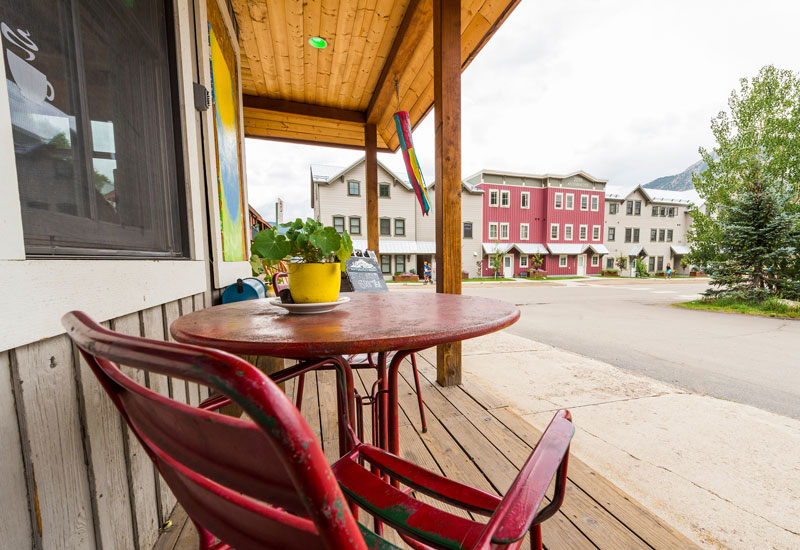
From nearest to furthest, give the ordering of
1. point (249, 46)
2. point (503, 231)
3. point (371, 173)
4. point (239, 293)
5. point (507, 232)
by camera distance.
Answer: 1. point (239, 293)
2. point (249, 46)
3. point (371, 173)
4. point (503, 231)
5. point (507, 232)

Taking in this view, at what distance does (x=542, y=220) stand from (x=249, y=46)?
22398 millimetres

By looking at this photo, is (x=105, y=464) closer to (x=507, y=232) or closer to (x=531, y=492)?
(x=531, y=492)

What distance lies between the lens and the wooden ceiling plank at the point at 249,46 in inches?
113

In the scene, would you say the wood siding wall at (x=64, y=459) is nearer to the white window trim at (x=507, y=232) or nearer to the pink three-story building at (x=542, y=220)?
the pink three-story building at (x=542, y=220)

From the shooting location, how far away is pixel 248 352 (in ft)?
2.15

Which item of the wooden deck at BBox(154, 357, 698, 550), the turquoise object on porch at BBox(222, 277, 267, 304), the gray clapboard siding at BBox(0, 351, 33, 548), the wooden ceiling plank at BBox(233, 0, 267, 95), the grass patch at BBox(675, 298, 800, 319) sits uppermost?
the wooden ceiling plank at BBox(233, 0, 267, 95)

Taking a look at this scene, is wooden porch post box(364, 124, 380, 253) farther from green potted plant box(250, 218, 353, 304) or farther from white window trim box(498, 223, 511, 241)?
white window trim box(498, 223, 511, 241)

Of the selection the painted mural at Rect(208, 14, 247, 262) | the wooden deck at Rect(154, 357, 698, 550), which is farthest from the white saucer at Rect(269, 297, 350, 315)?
the painted mural at Rect(208, 14, 247, 262)

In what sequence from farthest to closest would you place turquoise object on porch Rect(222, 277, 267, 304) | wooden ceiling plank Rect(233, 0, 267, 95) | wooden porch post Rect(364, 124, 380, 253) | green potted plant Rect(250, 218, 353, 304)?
wooden porch post Rect(364, 124, 380, 253)
wooden ceiling plank Rect(233, 0, 267, 95)
turquoise object on porch Rect(222, 277, 267, 304)
green potted plant Rect(250, 218, 353, 304)

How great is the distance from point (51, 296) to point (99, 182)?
0.51 metres

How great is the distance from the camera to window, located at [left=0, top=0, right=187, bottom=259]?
73 cm

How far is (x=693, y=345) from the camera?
446 cm

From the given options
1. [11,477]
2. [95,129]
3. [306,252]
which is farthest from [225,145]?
[11,477]

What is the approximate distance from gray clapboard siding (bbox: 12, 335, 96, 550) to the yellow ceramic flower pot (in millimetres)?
533
